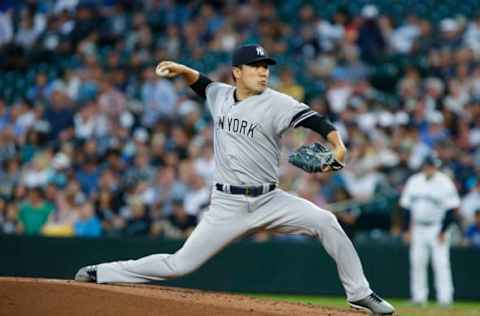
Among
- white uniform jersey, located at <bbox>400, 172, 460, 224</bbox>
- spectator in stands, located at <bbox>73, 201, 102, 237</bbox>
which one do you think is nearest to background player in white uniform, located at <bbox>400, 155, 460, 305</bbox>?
white uniform jersey, located at <bbox>400, 172, 460, 224</bbox>

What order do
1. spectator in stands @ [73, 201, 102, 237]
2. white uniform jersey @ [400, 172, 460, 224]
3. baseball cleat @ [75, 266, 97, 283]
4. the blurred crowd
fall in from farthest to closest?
the blurred crowd < spectator in stands @ [73, 201, 102, 237] < white uniform jersey @ [400, 172, 460, 224] < baseball cleat @ [75, 266, 97, 283]

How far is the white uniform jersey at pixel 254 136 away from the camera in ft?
22.6

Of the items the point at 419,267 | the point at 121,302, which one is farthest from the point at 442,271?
the point at 121,302

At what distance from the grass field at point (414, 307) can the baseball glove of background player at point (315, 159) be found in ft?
15.0

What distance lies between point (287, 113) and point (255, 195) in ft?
2.07

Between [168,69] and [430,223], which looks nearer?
[168,69]

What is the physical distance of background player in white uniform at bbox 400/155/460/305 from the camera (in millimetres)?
13109

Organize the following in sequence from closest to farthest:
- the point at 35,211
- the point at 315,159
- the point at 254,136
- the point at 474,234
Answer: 1. the point at 315,159
2. the point at 254,136
3. the point at 35,211
4. the point at 474,234

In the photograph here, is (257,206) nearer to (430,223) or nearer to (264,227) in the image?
(264,227)

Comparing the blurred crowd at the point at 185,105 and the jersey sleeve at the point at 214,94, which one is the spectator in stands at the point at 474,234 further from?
the jersey sleeve at the point at 214,94

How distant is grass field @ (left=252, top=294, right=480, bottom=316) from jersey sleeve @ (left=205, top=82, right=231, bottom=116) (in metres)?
4.39

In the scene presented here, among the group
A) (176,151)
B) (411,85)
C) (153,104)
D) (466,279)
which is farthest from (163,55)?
(466,279)

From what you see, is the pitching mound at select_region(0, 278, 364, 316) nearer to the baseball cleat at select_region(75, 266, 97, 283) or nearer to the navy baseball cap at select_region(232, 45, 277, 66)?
the baseball cleat at select_region(75, 266, 97, 283)

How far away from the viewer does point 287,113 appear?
6832 millimetres
